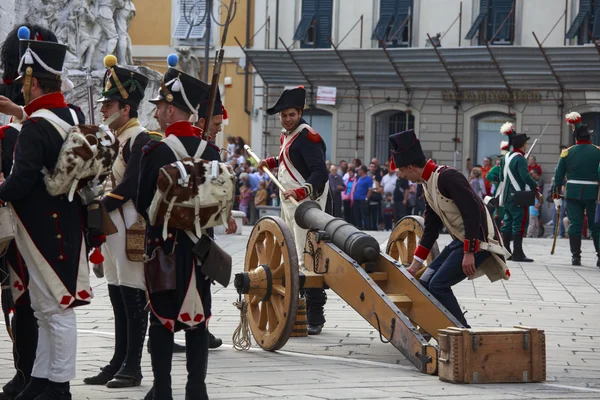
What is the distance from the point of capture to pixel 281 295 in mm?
8445

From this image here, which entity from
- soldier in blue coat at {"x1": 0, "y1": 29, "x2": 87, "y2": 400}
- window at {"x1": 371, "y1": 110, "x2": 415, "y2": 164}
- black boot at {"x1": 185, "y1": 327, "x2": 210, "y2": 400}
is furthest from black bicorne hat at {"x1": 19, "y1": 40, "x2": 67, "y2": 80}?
window at {"x1": 371, "y1": 110, "x2": 415, "y2": 164}

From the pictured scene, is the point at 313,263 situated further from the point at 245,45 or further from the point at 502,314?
the point at 245,45

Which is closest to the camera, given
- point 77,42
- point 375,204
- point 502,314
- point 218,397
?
point 218,397

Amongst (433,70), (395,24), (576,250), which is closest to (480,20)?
(433,70)

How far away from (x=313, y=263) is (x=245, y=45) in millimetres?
31071

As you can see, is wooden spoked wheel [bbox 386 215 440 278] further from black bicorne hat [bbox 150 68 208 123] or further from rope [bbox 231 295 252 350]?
black bicorne hat [bbox 150 68 208 123]

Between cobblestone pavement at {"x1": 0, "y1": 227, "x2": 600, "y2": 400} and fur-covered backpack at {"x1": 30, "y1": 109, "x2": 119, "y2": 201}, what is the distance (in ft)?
4.07

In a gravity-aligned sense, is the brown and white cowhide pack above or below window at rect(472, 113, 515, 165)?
below

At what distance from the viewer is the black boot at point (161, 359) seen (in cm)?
607

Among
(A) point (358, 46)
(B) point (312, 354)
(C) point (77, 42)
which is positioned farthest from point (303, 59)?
(B) point (312, 354)

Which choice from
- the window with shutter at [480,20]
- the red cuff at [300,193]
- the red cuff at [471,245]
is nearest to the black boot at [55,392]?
the red cuff at [471,245]

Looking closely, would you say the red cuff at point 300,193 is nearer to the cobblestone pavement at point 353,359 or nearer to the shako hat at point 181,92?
the cobblestone pavement at point 353,359

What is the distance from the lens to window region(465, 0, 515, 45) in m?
35.2

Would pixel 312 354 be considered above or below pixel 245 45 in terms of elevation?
below
